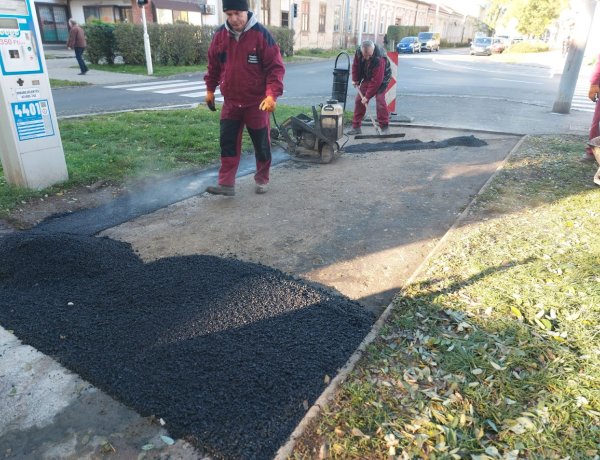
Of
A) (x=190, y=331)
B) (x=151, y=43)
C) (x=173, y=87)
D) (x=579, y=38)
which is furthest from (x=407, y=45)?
(x=190, y=331)

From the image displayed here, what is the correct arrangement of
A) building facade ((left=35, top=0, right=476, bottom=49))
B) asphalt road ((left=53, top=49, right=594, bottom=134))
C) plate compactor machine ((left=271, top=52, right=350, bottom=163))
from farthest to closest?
building facade ((left=35, top=0, right=476, bottom=49)) < asphalt road ((left=53, top=49, right=594, bottom=134)) < plate compactor machine ((left=271, top=52, right=350, bottom=163))

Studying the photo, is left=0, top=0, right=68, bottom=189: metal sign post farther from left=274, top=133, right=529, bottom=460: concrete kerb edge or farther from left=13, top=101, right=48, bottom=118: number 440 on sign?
left=274, top=133, right=529, bottom=460: concrete kerb edge

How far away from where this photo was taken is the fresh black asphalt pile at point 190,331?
2.16 m

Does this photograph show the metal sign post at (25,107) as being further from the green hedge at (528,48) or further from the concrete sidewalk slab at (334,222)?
the green hedge at (528,48)

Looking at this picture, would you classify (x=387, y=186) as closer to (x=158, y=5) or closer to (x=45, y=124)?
(x=45, y=124)

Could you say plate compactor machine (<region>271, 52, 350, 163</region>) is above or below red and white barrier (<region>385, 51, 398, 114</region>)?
below

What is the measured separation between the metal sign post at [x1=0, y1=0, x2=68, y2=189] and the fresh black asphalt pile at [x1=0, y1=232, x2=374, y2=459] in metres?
1.66

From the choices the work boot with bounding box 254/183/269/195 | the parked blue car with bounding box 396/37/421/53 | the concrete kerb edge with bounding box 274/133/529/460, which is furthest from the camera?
the parked blue car with bounding box 396/37/421/53

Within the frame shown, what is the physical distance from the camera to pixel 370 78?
318 inches

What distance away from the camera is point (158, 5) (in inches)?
1040

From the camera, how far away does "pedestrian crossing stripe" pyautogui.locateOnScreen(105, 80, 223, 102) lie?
13.8 metres

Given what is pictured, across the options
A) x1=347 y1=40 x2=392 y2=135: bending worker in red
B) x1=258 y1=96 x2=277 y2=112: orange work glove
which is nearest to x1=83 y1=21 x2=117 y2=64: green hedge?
x1=347 y1=40 x2=392 y2=135: bending worker in red

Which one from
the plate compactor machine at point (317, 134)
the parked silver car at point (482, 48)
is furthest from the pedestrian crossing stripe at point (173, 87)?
the parked silver car at point (482, 48)

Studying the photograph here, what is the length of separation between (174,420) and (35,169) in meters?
4.03
